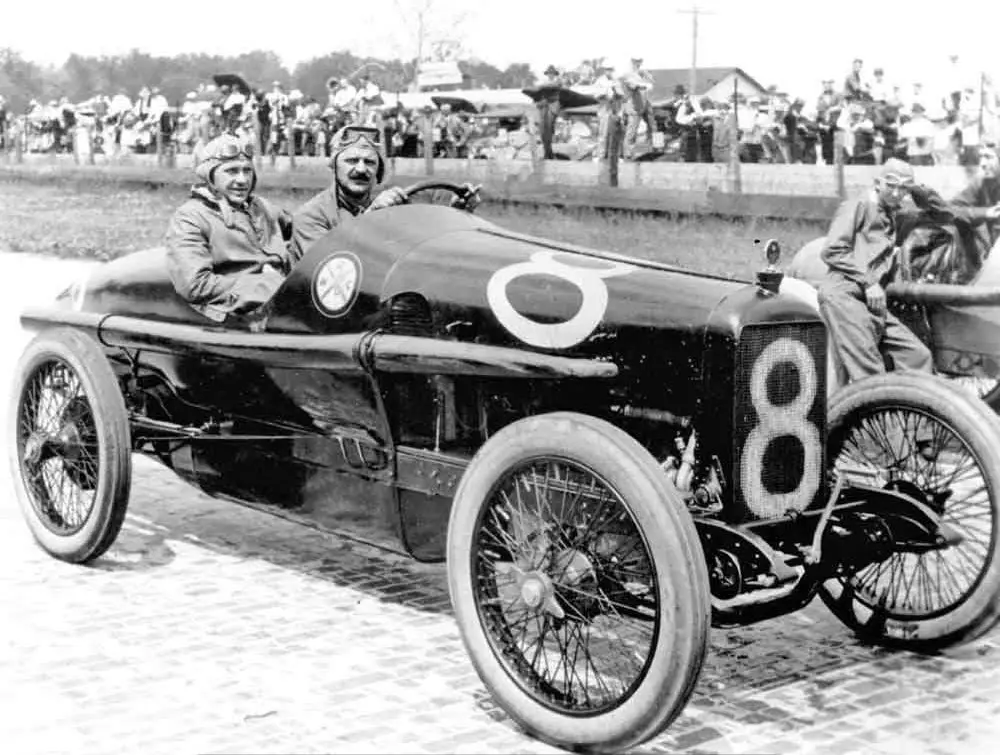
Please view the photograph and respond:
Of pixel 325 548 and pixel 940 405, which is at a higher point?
pixel 940 405

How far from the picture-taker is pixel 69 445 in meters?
5.88

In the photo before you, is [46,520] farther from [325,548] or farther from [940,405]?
[940,405]

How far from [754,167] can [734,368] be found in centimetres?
1373

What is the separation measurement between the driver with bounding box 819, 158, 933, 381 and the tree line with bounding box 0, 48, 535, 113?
798 inches

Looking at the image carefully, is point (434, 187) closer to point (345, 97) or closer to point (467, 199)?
point (467, 199)

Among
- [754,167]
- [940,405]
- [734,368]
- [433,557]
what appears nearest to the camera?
[734,368]

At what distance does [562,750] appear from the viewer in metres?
3.93

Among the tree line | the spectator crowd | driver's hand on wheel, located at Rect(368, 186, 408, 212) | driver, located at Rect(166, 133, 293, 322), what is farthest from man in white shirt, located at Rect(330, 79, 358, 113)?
driver's hand on wheel, located at Rect(368, 186, 408, 212)

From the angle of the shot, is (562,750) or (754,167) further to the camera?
(754,167)

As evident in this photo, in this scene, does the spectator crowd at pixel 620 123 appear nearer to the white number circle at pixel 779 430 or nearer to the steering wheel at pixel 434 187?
the steering wheel at pixel 434 187

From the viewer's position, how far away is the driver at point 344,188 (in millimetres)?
5859

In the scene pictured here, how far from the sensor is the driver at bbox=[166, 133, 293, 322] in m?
5.67

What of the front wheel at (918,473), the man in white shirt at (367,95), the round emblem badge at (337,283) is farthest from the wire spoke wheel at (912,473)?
Answer: the man in white shirt at (367,95)

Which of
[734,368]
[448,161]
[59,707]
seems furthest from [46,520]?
[448,161]
